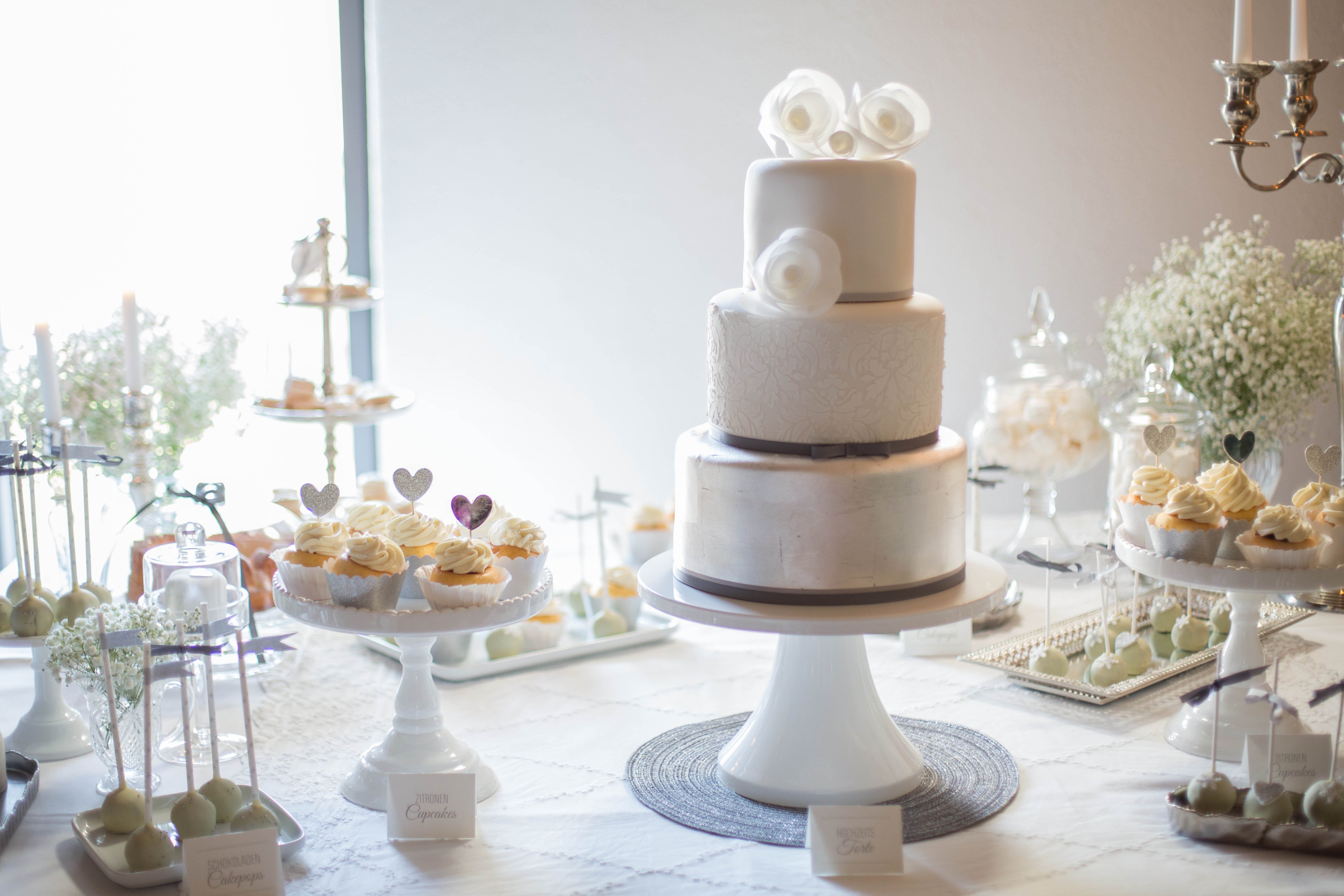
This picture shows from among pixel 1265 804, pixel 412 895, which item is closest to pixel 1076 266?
pixel 1265 804

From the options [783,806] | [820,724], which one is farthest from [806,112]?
[783,806]

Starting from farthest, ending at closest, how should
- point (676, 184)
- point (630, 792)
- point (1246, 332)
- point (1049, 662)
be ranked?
point (676, 184)
point (1246, 332)
point (1049, 662)
point (630, 792)

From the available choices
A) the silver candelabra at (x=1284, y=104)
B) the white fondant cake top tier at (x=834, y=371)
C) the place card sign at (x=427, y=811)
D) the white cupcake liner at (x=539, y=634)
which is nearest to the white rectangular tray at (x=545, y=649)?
the white cupcake liner at (x=539, y=634)

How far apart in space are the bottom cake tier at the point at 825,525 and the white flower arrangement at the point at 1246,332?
1.20 m

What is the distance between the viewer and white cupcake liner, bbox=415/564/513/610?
1.60 m

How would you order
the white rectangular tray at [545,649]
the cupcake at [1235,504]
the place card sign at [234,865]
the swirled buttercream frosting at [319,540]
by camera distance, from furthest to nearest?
the white rectangular tray at [545,649]
the cupcake at [1235,504]
the swirled buttercream frosting at [319,540]
the place card sign at [234,865]

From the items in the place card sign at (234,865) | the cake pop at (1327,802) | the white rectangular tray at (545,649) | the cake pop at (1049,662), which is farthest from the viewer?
the white rectangular tray at (545,649)

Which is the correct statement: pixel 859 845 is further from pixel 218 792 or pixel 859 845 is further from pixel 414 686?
pixel 218 792

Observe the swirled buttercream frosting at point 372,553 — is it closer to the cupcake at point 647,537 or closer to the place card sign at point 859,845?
the place card sign at point 859,845

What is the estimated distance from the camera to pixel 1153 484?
1867 millimetres

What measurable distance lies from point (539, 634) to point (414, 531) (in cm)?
53

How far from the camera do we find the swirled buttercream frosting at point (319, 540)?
1.65m

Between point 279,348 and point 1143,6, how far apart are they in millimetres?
3027

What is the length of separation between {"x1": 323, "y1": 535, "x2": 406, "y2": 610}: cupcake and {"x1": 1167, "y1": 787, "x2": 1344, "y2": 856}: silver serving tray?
40.9 inches
